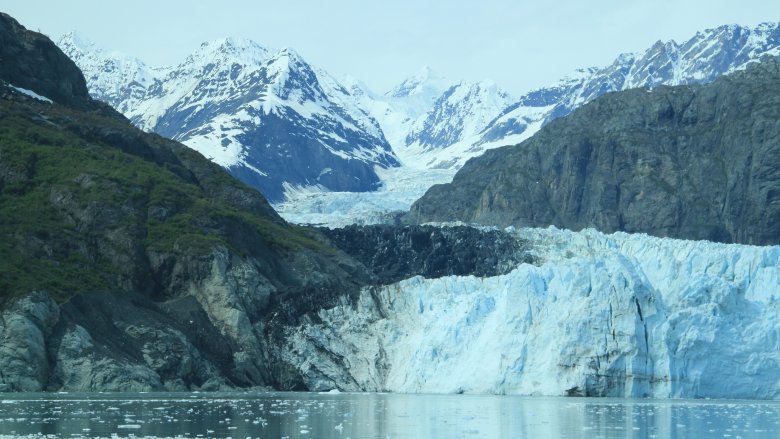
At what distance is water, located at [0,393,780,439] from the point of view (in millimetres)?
52188

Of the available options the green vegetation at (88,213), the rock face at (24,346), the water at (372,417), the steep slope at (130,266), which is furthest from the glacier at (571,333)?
the rock face at (24,346)

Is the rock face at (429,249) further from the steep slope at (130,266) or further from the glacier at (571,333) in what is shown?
the glacier at (571,333)

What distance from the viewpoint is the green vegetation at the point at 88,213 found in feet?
297

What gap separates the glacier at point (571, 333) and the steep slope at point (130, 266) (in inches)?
164

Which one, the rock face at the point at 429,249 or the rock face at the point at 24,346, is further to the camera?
the rock face at the point at 429,249

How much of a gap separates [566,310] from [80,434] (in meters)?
39.8

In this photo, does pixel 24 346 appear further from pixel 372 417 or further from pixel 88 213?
pixel 372 417

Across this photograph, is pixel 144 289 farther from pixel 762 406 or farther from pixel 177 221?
pixel 762 406

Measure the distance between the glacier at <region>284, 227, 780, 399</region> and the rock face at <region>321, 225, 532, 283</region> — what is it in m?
44.6

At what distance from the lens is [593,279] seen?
82438 millimetres

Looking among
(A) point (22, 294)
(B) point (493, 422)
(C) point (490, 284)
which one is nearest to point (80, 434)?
(B) point (493, 422)

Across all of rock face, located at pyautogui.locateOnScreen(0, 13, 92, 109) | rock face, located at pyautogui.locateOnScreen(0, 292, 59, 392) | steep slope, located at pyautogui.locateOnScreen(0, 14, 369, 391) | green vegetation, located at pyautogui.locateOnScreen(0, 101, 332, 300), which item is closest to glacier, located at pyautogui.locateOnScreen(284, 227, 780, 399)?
steep slope, located at pyautogui.locateOnScreen(0, 14, 369, 391)

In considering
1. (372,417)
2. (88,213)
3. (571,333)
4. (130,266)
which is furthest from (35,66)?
(372,417)

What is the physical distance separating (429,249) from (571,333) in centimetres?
7280
